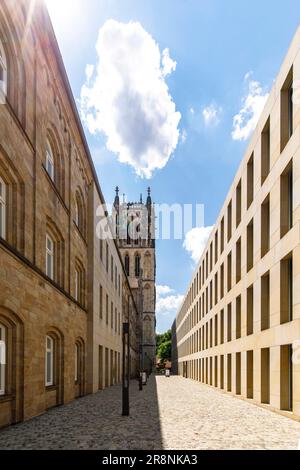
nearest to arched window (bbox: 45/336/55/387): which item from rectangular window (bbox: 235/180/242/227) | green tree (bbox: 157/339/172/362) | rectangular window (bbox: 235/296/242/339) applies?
rectangular window (bbox: 235/296/242/339)

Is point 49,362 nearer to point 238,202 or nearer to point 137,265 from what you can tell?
point 238,202

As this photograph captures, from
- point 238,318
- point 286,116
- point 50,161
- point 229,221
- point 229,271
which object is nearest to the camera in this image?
point 286,116

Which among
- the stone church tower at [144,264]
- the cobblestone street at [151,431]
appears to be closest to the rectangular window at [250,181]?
the cobblestone street at [151,431]

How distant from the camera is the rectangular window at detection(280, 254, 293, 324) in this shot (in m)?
17.5

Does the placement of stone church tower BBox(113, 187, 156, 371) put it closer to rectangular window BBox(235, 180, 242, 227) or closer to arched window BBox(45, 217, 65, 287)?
rectangular window BBox(235, 180, 242, 227)

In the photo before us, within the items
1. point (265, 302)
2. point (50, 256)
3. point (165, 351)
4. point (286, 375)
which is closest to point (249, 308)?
point (265, 302)

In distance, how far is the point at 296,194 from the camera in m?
16.2

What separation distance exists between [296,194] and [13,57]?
A: 1015 centimetres

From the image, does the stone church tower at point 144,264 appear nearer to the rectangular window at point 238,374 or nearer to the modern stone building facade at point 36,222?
the rectangular window at point 238,374

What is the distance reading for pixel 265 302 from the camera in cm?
2058

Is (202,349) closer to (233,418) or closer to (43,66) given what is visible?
(233,418)

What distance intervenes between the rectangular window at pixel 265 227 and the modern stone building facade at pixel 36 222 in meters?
8.63

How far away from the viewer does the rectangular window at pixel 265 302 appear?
66.6ft

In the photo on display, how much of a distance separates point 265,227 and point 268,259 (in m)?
1.99
